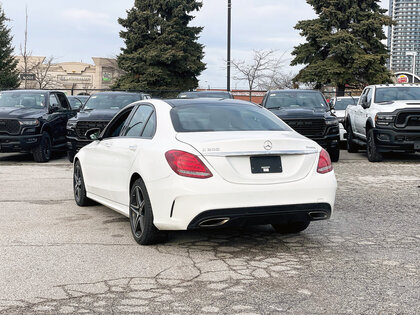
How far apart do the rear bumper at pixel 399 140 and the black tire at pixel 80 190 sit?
26.8 ft

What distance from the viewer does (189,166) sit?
5.33m

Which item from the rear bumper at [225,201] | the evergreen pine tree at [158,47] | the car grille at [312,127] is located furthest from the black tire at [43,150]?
the evergreen pine tree at [158,47]

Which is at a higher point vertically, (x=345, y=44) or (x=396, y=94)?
(x=345, y=44)

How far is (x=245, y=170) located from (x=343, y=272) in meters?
1.24

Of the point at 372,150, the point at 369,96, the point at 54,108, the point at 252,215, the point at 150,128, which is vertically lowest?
the point at 372,150

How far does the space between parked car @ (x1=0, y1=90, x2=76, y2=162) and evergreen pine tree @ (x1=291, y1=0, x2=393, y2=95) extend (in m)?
29.8

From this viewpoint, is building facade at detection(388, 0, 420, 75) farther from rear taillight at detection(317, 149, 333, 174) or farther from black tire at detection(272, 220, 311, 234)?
rear taillight at detection(317, 149, 333, 174)

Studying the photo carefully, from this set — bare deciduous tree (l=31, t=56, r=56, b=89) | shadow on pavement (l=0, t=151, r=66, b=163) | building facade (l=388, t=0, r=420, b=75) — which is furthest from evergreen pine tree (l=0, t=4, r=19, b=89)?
building facade (l=388, t=0, r=420, b=75)

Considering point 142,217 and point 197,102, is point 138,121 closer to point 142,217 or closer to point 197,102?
point 197,102

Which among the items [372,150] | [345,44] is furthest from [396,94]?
[345,44]

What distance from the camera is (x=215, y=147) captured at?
538cm

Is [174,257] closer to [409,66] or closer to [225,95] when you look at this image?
[225,95]

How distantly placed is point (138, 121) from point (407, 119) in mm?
8964

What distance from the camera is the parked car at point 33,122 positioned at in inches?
567
